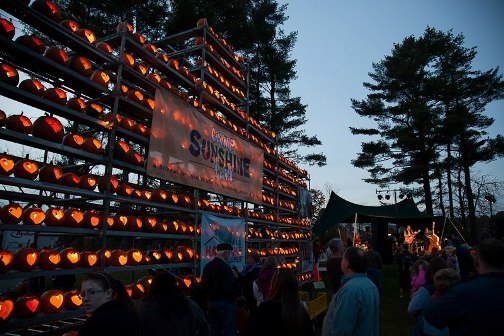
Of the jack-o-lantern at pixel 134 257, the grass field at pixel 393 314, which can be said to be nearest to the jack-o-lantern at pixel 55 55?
the jack-o-lantern at pixel 134 257

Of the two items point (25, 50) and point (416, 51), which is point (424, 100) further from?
point (25, 50)

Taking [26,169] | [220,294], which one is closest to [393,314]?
[220,294]

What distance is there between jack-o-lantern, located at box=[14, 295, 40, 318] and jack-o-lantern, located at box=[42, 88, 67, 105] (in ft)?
10.8

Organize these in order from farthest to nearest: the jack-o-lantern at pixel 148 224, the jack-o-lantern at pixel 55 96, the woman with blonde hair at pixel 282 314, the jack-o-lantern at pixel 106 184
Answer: the jack-o-lantern at pixel 148 224, the jack-o-lantern at pixel 106 184, the jack-o-lantern at pixel 55 96, the woman with blonde hair at pixel 282 314

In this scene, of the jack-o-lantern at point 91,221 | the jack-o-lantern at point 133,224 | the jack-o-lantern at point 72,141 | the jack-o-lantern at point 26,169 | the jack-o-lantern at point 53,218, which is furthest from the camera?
the jack-o-lantern at point 133,224

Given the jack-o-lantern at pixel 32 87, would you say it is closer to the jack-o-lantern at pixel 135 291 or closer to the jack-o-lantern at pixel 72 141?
the jack-o-lantern at pixel 72 141

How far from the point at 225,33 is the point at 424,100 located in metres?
21.2

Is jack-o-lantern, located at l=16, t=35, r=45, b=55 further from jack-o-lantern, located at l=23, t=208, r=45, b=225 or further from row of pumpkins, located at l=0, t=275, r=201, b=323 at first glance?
row of pumpkins, located at l=0, t=275, r=201, b=323

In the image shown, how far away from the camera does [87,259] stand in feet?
21.0

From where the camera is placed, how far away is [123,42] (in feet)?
26.2

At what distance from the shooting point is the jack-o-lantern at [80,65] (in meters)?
6.69

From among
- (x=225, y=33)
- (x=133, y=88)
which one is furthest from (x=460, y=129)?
(x=133, y=88)

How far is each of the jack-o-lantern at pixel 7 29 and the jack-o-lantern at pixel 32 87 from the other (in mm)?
701

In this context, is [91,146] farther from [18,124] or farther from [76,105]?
[18,124]
